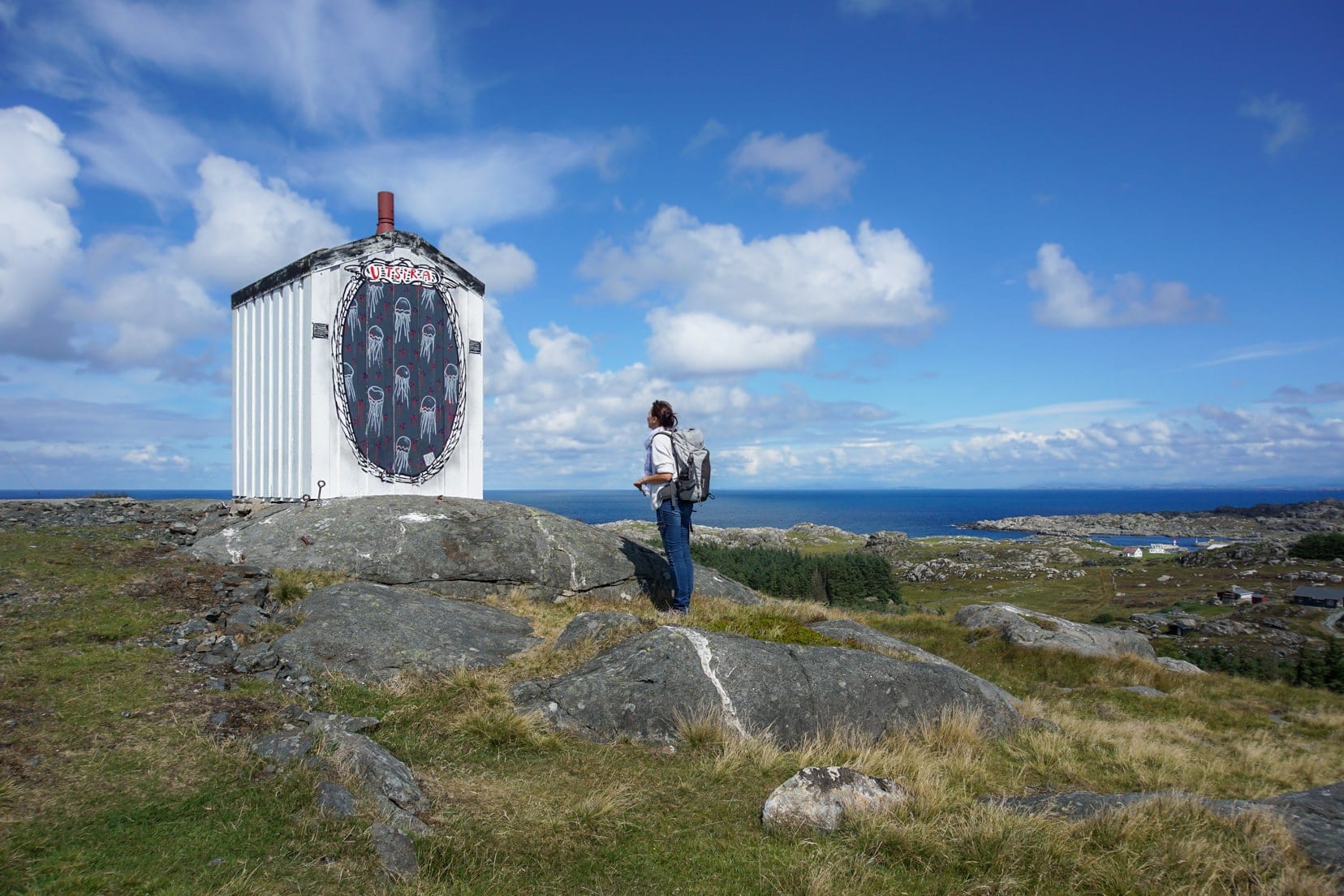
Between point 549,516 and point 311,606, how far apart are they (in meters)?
5.89

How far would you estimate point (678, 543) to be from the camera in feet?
38.3

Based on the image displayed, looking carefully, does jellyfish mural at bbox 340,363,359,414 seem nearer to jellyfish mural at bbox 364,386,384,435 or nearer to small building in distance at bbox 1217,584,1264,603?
jellyfish mural at bbox 364,386,384,435

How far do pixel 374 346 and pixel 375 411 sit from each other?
125cm

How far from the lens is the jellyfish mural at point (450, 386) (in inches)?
609

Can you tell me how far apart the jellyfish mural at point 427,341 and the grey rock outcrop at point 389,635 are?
18.3 feet

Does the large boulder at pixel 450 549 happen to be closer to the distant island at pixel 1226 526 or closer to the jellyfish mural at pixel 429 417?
the jellyfish mural at pixel 429 417

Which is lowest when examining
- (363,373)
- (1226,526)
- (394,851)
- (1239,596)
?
(1226,526)

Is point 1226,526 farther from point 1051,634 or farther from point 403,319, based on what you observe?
point 403,319

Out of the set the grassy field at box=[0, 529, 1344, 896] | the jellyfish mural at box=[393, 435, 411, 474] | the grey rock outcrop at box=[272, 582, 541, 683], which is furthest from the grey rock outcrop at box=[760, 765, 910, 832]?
the jellyfish mural at box=[393, 435, 411, 474]

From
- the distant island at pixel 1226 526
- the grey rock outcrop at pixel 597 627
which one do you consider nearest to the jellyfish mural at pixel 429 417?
the grey rock outcrop at pixel 597 627

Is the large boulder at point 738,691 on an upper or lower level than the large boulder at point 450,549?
lower

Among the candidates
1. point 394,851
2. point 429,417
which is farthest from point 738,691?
point 429,417

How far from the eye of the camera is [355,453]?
14.5 m

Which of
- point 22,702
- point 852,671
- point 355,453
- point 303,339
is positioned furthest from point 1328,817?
point 303,339
